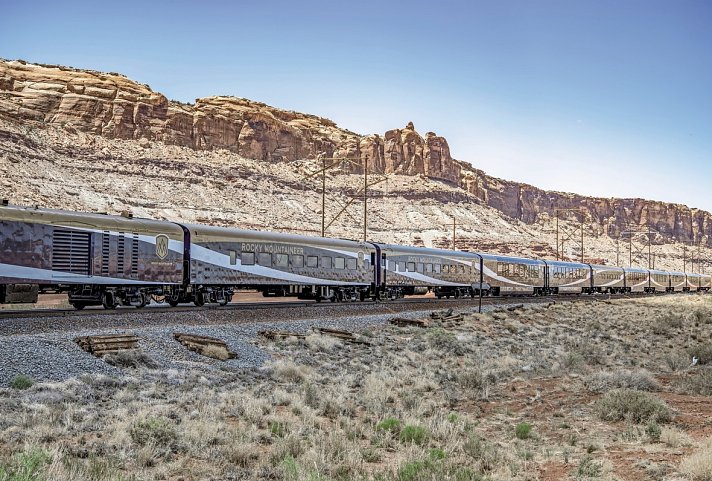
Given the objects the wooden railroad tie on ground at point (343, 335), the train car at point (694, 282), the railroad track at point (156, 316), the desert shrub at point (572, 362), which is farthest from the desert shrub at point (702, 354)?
the train car at point (694, 282)

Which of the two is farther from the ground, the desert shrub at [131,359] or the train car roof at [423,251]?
the train car roof at [423,251]

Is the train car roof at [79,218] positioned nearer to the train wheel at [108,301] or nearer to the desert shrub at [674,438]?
the train wheel at [108,301]

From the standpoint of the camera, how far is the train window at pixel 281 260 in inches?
1094

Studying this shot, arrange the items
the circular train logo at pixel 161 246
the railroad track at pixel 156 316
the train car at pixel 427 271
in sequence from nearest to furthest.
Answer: the railroad track at pixel 156 316 < the circular train logo at pixel 161 246 < the train car at pixel 427 271

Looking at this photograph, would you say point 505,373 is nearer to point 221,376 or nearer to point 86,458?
point 221,376

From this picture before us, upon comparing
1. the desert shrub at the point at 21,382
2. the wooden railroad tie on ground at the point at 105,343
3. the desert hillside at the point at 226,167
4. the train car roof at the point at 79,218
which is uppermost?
the desert hillside at the point at 226,167

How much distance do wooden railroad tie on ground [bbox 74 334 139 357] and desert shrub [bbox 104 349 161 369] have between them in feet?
0.91

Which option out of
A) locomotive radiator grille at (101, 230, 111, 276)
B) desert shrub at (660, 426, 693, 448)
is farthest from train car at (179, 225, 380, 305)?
desert shrub at (660, 426, 693, 448)

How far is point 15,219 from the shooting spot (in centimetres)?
1833

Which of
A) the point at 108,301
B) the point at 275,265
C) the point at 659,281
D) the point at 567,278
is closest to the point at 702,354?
the point at 275,265

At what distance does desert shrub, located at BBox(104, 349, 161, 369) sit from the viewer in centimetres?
1335

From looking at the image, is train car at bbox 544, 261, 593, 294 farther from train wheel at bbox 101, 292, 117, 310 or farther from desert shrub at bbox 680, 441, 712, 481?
desert shrub at bbox 680, 441, 712, 481

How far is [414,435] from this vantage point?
32.8 ft

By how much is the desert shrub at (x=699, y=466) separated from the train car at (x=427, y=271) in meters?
26.5
